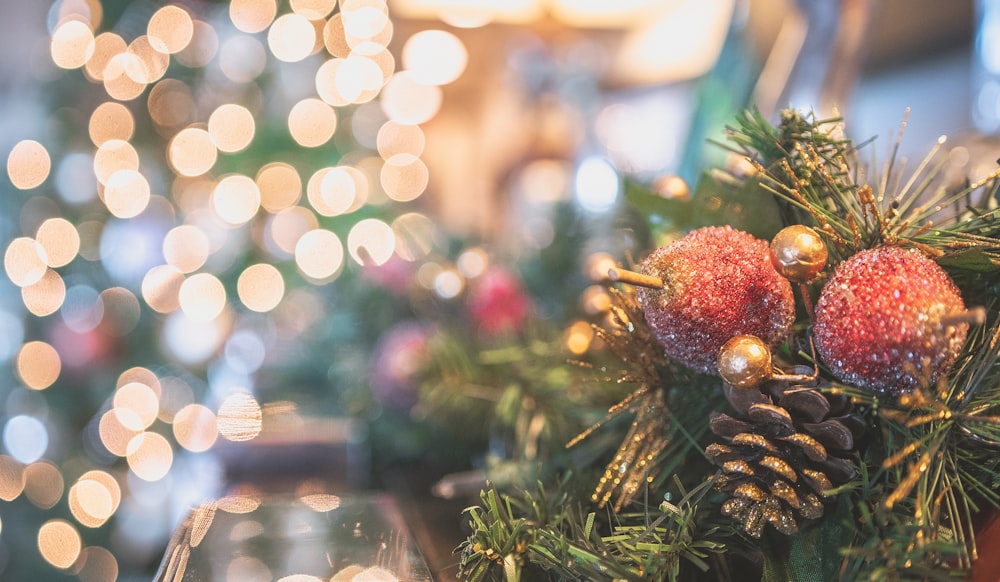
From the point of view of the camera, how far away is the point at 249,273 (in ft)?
4.85

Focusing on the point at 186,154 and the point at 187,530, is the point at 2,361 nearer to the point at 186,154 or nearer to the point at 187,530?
the point at 186,154

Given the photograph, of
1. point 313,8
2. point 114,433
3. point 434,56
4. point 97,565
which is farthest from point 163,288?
point 434,56

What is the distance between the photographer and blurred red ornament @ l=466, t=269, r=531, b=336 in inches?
24.4

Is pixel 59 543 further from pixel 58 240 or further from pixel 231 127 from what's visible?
pixel 231 127

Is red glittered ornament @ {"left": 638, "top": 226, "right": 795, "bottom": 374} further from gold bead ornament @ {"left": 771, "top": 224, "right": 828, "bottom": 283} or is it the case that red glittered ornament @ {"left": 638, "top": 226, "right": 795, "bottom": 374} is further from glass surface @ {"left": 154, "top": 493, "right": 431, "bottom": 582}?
glass surface @ {"left": 154, "top": 493, "right": 431, "bottom": 582}

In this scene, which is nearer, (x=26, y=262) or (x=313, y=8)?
(x=26, y=262)

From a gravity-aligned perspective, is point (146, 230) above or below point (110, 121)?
below

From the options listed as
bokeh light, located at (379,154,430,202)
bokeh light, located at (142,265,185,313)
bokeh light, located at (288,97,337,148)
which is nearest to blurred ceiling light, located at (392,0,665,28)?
bokeh light, located at (288,97,337,148)

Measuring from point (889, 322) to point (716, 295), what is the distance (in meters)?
0.06

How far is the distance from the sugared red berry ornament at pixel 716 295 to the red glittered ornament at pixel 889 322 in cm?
2

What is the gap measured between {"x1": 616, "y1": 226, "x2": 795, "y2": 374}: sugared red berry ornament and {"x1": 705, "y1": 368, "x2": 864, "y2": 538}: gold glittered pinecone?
0.03 meters

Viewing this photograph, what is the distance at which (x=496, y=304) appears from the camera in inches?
24.7

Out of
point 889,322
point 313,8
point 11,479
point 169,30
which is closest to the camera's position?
point 889,322

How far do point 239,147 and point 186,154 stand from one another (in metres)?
0.11
